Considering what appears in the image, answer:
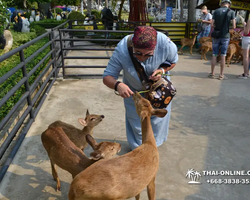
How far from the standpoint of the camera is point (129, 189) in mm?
1943

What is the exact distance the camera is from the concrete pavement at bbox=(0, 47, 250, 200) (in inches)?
115

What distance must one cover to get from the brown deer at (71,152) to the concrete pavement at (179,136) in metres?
0.47

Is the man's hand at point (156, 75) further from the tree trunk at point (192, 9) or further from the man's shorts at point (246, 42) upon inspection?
the tree trunk at point (192, 9)

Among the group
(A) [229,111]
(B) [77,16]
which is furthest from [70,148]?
(B) [77,16]

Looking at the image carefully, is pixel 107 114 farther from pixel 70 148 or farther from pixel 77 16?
pixel 77 16

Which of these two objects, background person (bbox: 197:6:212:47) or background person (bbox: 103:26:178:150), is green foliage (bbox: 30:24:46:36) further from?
background person (bbox: 103:26:178:150)

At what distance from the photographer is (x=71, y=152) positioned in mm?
2604

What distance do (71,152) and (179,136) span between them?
6.82 ft

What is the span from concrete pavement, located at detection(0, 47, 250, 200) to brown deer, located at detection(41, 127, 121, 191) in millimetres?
467

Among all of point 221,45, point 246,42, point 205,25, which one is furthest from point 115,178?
point 205,25

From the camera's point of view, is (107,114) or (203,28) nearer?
(107,114)

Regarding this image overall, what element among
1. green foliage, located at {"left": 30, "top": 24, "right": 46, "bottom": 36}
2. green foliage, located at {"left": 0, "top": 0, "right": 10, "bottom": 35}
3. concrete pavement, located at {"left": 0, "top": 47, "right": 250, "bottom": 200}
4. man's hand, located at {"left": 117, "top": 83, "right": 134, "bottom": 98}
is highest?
green foliage, located at {"left": 0, "top": 0, "right": 10, "bottom": 35}

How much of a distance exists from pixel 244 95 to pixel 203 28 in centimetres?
598

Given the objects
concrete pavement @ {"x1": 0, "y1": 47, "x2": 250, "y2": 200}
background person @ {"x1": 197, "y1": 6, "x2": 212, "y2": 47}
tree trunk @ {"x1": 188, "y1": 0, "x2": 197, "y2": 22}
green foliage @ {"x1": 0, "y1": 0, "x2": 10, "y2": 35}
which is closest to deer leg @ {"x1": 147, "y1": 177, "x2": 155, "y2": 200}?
concrete pavement @ {"x1": 0, "y1": 47, "x2": 250, "y2": 200}
